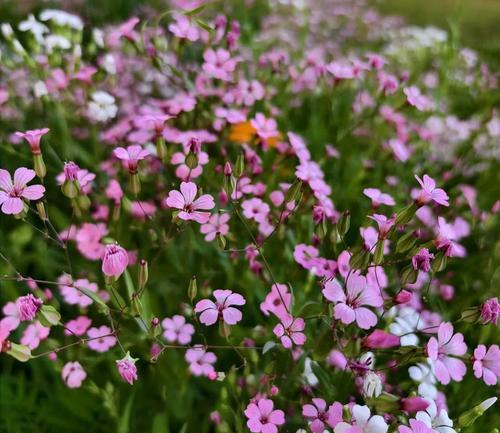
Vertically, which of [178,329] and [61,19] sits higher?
[61,19]

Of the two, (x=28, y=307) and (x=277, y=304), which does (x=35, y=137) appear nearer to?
(x=28, y=307)

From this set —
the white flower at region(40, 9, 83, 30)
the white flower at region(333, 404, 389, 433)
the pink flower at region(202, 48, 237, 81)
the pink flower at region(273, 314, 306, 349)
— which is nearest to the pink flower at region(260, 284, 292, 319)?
the pink flower at region(273, 314, 306, 349)

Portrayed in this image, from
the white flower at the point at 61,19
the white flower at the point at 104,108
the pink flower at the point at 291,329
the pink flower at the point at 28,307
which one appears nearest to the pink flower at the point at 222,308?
the pink flower at the point at 291,329

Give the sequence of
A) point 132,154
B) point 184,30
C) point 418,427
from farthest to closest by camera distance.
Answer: point 184,30
point 132,154
point 418,427

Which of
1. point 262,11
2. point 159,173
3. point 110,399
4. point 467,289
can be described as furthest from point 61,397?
point 262,11

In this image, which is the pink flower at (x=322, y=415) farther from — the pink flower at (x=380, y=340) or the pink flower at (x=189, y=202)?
the pink flower at (x=189, y=202)

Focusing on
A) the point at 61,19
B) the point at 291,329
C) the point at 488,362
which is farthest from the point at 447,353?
the point at 61,19
